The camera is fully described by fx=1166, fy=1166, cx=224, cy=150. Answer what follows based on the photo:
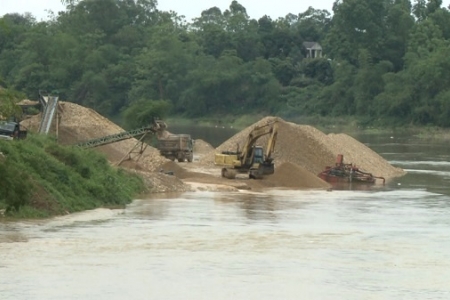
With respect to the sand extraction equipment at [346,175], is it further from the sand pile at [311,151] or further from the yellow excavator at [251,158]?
the yellow excavator at [251,158]

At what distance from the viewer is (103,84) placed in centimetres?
13950

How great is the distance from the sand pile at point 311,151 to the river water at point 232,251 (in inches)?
528

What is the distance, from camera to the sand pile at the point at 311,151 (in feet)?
186

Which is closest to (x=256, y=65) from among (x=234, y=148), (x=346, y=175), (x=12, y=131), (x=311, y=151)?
(x=234, y=148)

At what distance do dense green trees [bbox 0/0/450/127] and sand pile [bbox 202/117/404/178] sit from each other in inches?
2032

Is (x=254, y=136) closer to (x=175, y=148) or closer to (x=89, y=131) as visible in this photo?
(x=175, y=148)

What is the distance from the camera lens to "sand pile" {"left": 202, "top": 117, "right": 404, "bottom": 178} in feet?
186

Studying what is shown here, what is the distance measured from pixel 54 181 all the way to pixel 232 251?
391 inches

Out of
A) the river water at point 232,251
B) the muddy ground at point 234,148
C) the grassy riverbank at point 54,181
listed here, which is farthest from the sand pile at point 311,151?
the grassy riverbank at point 54,181

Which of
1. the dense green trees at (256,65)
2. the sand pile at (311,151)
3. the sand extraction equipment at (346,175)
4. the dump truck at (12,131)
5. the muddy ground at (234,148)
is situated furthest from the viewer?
the dense green trees at (256,65)

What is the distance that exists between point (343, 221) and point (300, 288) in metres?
13.7

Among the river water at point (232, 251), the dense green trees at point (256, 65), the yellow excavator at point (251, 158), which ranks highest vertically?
the dense green trees at point (256, 65)

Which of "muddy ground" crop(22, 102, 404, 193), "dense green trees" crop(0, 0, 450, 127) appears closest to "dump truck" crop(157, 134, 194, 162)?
"muddy ground" crop(22, 102, 404, 193)

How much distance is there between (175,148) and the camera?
195ft
